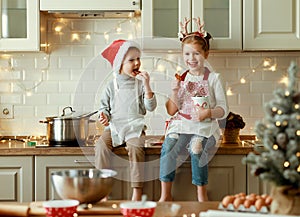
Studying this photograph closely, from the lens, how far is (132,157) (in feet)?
12.6

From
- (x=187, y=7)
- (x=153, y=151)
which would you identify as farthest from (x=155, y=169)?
(x=187, y=7)

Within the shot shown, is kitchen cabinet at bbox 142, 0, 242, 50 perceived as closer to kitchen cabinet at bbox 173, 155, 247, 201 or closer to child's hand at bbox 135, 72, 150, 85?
child's hand at bbox 135, 72, 150, 85

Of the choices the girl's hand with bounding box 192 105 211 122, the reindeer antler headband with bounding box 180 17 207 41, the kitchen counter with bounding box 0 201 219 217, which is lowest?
the kitchen counter with bounding box 0 201 219 217

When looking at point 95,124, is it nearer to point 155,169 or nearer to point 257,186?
point 155,169

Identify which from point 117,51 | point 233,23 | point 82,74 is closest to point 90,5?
point 117,51

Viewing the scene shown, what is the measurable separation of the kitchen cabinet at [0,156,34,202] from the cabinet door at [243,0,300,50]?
163cm

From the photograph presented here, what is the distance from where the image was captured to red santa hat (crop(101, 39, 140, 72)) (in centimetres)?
399

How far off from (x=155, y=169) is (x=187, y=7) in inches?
43.1

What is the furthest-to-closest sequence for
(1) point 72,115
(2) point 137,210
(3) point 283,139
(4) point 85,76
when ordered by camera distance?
(4) point 85,76 < (1) point 72,115 < (2) point 137,210 < (3) point 283,139

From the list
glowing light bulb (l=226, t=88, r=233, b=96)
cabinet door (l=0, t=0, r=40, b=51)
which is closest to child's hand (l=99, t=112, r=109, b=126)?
cabinet door (l=0, t=0, r=40, b=51)

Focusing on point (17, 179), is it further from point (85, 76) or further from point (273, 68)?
point (273, 68)

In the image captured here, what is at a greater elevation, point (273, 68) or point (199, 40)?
point (199, 40)

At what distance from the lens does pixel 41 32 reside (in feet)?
13.6

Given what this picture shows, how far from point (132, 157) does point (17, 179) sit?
75cm
